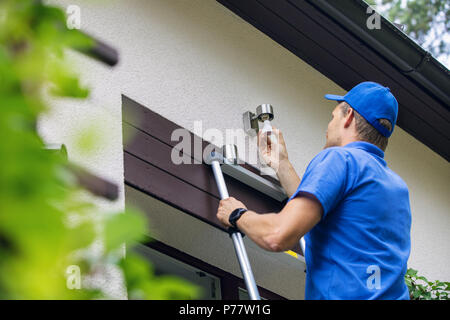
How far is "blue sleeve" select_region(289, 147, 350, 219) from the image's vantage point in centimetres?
244

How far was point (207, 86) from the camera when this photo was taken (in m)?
3.57

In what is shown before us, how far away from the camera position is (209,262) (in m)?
3.74

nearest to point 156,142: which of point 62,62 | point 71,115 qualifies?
point 71,115

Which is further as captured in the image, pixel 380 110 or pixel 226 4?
pixel 226 4

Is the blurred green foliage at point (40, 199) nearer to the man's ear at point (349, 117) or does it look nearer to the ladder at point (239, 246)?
the ladder at point (239, 246)

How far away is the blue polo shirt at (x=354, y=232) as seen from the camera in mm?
2441

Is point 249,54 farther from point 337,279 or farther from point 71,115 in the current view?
point 337,279

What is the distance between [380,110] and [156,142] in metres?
0.98

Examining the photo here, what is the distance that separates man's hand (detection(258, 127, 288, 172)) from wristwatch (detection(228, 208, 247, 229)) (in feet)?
2.82

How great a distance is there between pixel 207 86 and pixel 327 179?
4.12 feet
